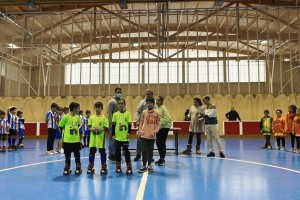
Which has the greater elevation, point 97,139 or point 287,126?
point 287,126

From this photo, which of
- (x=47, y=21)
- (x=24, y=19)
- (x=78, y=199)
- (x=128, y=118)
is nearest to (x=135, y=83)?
(x=47, y=21)

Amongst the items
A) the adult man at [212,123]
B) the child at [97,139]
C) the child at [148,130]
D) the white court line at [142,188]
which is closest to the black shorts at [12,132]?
→ the child at [97,139]

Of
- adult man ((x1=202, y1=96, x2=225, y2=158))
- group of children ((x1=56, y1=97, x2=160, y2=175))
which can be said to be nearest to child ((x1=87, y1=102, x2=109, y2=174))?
group of children ((x1=56, y1=97, x2=160, y2=175))

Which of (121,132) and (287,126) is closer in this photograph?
(121,132)

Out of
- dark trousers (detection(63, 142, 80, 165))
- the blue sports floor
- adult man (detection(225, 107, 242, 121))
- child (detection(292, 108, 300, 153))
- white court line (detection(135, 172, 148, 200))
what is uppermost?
adult man (detection(225, 107, 242, 121))

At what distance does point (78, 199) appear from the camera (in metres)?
4.01

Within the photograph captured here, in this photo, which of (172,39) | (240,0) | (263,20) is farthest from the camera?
(263,20)

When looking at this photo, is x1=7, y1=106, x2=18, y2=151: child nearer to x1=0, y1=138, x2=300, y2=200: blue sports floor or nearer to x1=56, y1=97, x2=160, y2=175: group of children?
x1=0, y1=138, x2=300, y2=200: blue sports floor

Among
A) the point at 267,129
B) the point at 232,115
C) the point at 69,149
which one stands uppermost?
the point at 232,115

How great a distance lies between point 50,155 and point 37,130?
29.0 feet

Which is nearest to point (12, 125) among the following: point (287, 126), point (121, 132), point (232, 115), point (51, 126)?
point (51, 126)

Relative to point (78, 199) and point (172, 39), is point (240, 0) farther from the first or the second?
point (78, 199)

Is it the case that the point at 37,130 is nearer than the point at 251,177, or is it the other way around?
the point at 251,177

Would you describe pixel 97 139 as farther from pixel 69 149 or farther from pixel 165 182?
pixel 165 182
